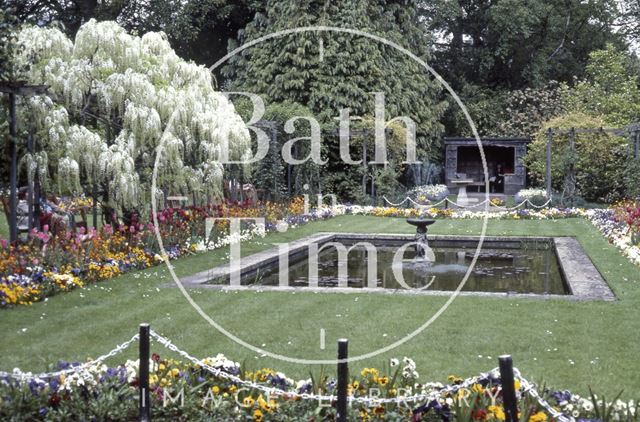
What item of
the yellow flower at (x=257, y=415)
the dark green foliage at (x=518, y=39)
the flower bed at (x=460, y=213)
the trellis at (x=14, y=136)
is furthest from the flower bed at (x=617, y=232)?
the dark green foliage at (x=518, y=39)

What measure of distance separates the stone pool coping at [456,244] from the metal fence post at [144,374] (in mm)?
4392

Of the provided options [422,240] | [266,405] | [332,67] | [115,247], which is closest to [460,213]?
[422,240]

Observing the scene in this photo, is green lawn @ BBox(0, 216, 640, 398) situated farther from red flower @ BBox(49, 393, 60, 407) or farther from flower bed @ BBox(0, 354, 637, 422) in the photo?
red flower @ BBox(49, 393, 60, 407)

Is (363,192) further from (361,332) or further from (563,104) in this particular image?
(361,332)

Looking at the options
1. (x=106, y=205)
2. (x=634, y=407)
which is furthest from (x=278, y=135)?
(x=634, y=407)

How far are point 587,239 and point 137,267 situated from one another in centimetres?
863

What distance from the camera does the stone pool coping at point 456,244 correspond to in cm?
851

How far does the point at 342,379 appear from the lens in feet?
12.7

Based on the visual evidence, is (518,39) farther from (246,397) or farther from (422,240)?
(246,397)

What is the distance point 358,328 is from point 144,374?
302 cm

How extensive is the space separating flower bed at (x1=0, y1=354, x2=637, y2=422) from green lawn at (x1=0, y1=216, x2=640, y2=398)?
0.76 meters

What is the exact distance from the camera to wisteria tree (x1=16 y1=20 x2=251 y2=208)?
1036 centimetres

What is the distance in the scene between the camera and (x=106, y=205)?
37.1 ft

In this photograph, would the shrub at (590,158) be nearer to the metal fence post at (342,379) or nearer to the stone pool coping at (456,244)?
the stone pool coping at (456,244)
